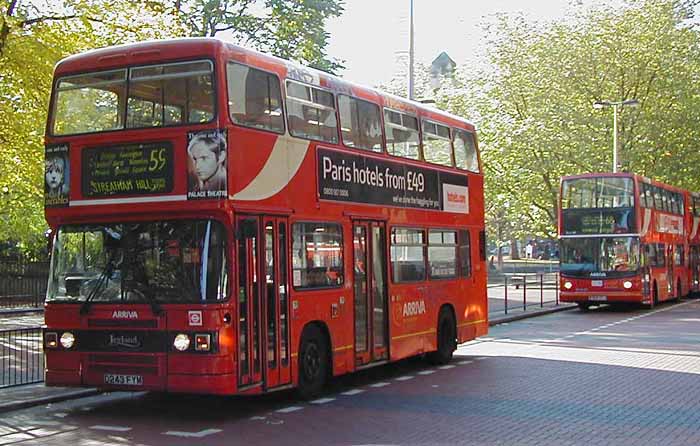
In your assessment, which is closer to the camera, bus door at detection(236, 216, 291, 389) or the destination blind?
the destination blind

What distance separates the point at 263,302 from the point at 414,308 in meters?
4.72

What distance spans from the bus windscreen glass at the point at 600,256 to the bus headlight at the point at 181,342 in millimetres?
22452

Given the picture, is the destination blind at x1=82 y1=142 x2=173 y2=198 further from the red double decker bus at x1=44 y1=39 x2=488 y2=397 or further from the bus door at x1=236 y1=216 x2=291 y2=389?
the bus door at x1=236 y1=216 x2=291 y2=389

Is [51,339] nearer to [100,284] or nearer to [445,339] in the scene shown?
[100,284]

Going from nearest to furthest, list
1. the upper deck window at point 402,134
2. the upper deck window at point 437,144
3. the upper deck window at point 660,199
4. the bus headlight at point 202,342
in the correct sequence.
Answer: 1. the bus headlight at point 202,342
2. the upper deck window at point 402,134
3. the upper deck window at point 437,144
4. the upper deck window at point 660,199

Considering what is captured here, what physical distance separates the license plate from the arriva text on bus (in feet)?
13.1

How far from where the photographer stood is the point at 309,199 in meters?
13.8

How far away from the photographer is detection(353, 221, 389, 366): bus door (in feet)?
49.3

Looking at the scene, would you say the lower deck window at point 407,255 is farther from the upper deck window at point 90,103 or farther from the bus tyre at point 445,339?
the upper deck window at point 90,103

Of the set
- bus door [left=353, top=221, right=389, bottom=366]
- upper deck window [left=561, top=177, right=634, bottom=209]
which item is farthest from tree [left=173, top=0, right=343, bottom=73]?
bus door [left=353, top=221, right=389, bottom=366]

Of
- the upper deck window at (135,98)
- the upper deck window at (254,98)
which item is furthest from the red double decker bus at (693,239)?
the upper deck window at (135,98)

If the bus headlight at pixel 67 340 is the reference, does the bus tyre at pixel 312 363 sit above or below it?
below

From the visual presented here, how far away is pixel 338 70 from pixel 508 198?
13.5 meters

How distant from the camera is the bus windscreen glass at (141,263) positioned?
11.8 meters
